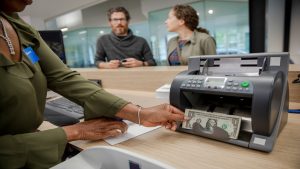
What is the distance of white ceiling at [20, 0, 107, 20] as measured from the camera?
449 cm

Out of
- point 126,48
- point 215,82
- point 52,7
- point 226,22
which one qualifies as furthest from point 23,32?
point 52,7

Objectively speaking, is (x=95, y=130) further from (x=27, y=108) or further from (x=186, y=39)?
(x=186, y=39)

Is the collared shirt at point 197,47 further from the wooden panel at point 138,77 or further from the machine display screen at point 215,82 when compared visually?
the machine display screen at point 215,82

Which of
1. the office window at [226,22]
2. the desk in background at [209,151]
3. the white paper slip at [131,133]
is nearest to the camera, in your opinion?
the desk in background at [209,151]

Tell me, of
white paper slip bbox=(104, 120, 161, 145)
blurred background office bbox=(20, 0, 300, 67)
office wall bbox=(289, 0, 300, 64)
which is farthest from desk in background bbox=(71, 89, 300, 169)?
office wall bbox=(289, 0, 300, 64)

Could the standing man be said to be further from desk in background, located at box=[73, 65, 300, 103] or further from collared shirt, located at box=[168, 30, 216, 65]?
desk in background, located at box=[73, 65, 300, 103]

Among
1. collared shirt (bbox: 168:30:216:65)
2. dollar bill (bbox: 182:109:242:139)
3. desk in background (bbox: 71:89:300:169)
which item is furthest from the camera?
collared shirt (bbox: 168:30:216:65)

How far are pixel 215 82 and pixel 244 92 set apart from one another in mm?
98

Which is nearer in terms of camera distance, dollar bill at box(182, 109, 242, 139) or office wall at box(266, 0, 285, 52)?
dollar bill at box(182, 109, 242, 139)

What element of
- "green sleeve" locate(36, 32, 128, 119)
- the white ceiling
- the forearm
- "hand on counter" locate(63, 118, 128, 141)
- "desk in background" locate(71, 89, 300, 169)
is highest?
the white ceiling

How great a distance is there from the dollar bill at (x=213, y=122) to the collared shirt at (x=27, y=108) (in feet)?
0.79

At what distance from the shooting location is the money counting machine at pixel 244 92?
598 mm

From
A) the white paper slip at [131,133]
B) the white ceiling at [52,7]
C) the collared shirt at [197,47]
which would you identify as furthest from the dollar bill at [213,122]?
the white ceiling at [52,7]

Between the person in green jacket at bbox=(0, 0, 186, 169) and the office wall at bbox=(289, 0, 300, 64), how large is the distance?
2248 millimetres
